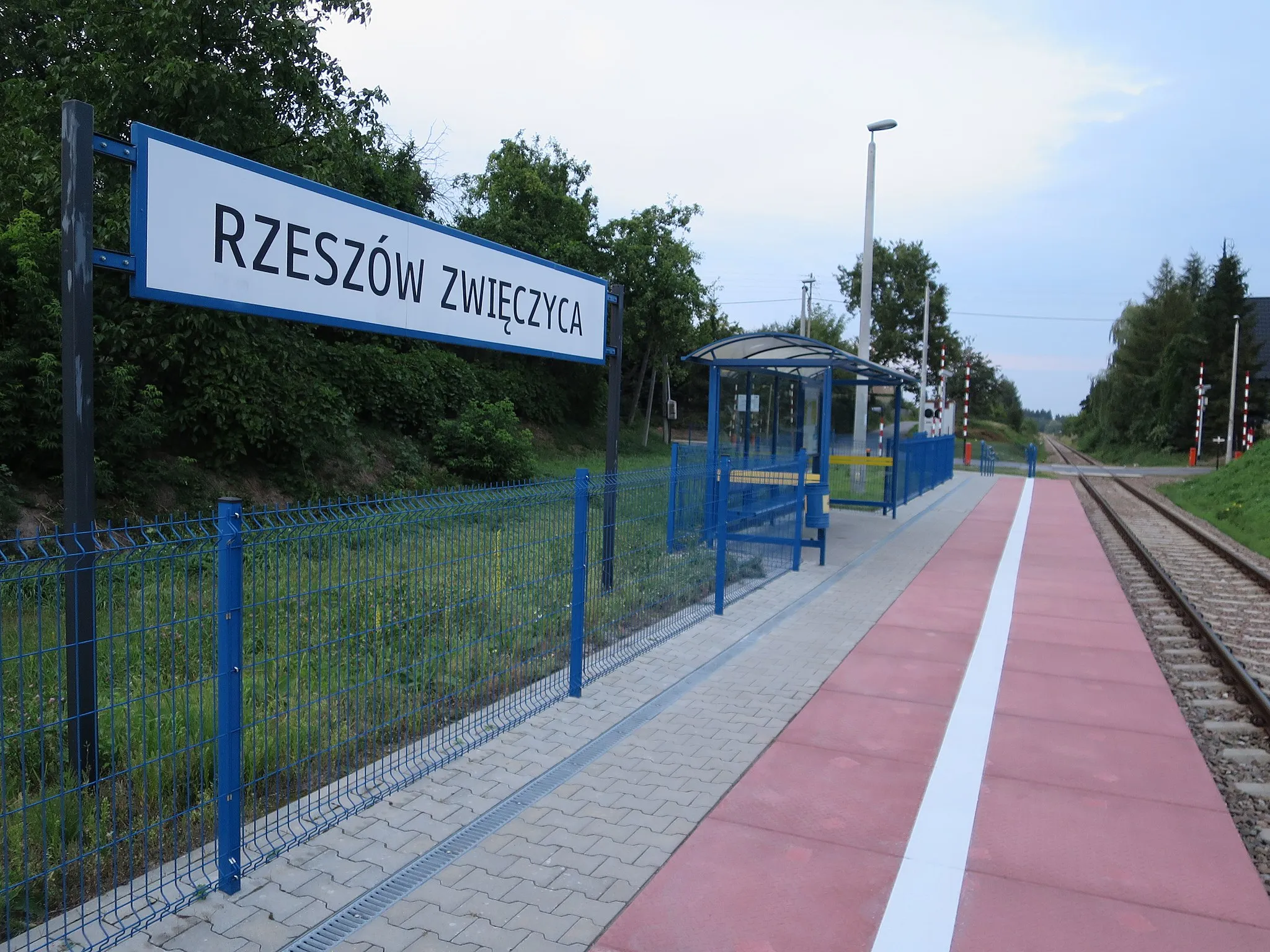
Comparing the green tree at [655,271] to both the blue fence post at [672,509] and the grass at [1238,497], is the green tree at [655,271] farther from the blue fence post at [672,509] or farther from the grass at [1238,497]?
the blue fence post at [672,509]

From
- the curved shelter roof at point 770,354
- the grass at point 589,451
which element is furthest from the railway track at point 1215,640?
the grass at point 589,451

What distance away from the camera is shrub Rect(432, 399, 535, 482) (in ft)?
62.2

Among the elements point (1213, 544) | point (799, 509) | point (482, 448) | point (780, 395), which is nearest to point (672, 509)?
point (799, 509)

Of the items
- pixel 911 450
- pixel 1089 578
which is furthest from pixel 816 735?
pixel 911 450

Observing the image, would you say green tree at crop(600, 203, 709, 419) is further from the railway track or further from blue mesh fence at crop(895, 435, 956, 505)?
the railway track

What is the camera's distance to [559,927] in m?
3.35

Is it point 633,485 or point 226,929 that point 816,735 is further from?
point 226,929

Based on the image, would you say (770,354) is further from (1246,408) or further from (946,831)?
(1246,408)

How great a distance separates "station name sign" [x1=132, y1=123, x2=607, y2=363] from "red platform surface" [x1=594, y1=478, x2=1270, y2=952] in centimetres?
318

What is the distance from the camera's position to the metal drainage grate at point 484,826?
3289mm

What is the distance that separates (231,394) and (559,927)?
421 inches

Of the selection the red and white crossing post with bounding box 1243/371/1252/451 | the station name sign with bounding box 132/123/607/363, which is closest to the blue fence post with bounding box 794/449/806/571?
the station name sign with bounding box 132/123/607/363

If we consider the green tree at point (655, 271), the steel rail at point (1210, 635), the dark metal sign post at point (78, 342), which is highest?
the green tree at point (655, 271)

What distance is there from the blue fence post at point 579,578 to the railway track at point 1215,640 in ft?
11.9
